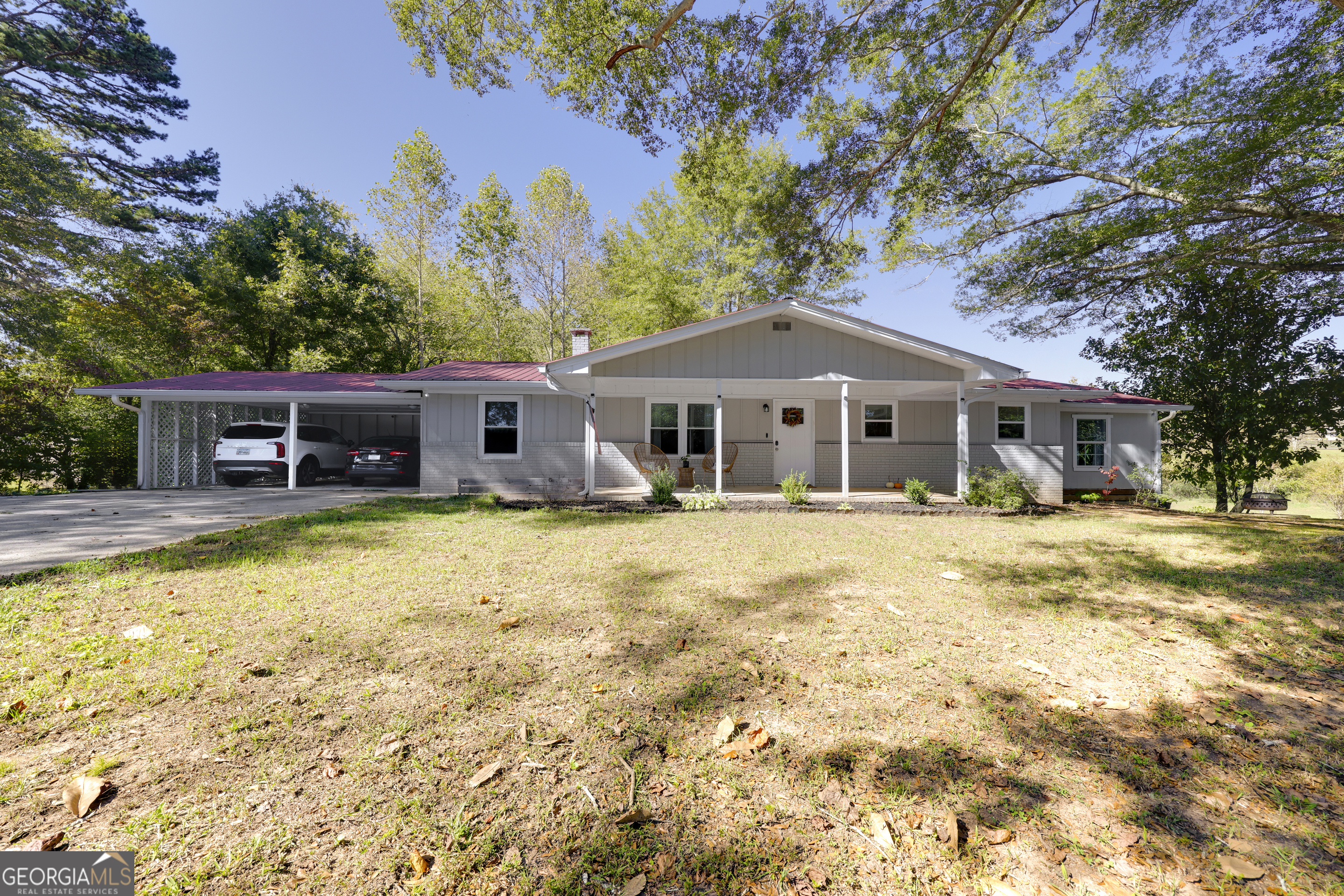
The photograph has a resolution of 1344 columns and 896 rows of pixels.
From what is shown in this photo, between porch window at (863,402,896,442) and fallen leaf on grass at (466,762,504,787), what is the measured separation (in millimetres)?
12183

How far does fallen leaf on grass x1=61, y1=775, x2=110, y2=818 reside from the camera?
64.8 inches

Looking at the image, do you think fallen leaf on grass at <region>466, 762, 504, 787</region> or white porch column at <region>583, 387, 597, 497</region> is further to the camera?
white porch column at <region>583, 387, 597, 497</region>

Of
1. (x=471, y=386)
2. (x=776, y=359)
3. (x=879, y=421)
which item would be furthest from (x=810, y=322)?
(x=471, y=386)

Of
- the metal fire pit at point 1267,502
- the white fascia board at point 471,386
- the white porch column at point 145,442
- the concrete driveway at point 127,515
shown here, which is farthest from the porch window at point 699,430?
the metal fire pit at point 1267,502

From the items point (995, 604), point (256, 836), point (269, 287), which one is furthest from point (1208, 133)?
point (269, 287)

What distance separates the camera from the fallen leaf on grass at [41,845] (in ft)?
5.00

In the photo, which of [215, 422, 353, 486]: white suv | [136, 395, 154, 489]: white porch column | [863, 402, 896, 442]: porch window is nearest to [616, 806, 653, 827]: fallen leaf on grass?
[863, 402, 896, 442]: porch window

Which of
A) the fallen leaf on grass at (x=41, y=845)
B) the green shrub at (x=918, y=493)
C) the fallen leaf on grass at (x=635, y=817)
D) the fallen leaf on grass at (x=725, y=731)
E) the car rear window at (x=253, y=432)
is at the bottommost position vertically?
the fallen leaf on grass at (x=635, y=817)

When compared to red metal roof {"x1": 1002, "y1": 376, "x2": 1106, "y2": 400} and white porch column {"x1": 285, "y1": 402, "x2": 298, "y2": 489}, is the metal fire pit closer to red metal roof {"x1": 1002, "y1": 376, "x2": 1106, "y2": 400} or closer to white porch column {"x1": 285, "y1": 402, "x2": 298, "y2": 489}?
red metal roof {"x1": 1002, "y1": 376, "x2": 1106, "y2": 400}

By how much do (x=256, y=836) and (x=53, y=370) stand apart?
20.9 metres

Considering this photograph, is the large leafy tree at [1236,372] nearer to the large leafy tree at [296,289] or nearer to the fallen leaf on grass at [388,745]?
the fallen leaf on grass at [388,745]

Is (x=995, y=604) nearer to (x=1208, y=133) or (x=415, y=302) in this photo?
(x=1208, y=133)

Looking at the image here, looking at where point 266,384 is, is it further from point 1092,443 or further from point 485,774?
point 1092,443

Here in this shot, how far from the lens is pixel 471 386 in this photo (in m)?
11.0
